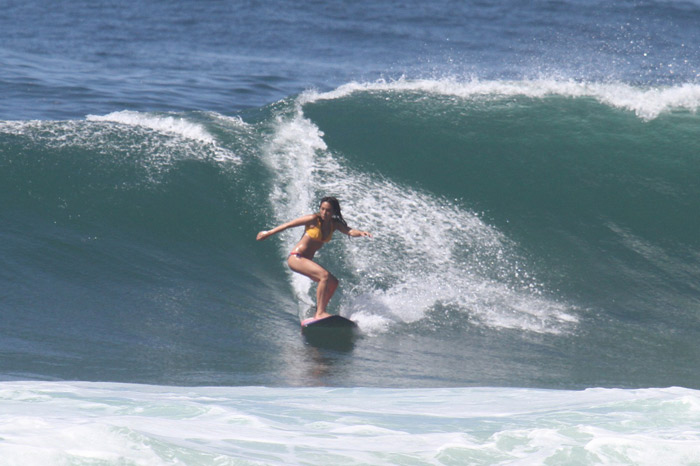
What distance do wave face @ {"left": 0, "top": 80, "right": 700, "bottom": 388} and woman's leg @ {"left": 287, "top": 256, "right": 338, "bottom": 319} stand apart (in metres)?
0.37

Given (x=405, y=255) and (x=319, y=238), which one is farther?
(x=405, y=255)

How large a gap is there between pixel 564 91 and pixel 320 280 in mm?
6321

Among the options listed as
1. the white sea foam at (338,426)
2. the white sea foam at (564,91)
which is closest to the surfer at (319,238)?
the white sea foam at (338,426)

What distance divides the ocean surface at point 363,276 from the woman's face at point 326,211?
3.18ft

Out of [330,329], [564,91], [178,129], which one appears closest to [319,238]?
[330,329]

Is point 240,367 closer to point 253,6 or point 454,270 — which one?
Result: point 454,270

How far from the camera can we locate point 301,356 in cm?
639

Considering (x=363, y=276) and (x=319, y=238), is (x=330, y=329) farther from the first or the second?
(x=363, y=276)

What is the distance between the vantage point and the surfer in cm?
710

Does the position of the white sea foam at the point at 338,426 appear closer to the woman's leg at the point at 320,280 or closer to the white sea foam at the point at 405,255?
the woman's leg at the point at 320,280

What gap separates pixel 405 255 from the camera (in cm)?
834

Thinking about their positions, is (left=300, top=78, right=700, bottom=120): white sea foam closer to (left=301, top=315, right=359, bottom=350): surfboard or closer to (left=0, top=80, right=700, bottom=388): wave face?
(left=0, top=80, right=700, bottom=388): wave face

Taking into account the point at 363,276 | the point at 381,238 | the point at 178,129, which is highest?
the point at 178,129

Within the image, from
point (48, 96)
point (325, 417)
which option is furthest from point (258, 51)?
point (325, 417)
